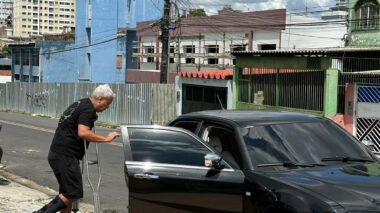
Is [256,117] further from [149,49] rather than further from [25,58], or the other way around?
[25,58]

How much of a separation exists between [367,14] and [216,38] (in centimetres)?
924

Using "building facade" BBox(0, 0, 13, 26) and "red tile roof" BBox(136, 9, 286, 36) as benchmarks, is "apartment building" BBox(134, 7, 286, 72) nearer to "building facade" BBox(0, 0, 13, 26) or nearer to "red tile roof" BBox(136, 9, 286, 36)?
"red tile roof" BBox(136, 9, 286, 36)

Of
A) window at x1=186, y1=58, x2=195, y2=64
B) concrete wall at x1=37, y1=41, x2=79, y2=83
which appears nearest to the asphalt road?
window at x1=186, y1=58, x2=195, y2=64

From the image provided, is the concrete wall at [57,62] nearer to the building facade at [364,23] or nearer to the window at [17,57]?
the window at [17,57]

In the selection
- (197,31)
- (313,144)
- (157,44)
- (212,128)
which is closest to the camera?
(313,144)

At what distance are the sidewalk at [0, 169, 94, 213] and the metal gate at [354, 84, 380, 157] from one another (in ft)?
34.4

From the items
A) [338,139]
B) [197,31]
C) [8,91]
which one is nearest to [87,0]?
[8,91]

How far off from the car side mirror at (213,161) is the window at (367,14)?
96.4 ft

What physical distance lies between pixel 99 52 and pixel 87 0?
18.1 ft

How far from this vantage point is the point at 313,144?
5.21 metres

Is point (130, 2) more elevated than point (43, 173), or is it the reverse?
point (130, 2)

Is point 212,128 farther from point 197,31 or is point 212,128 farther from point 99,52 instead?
point 99,52

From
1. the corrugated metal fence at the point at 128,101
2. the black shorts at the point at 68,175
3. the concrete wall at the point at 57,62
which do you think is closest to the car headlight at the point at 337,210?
the black shorts at the point at 68,175

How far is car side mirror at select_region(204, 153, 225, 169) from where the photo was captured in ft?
16.0
